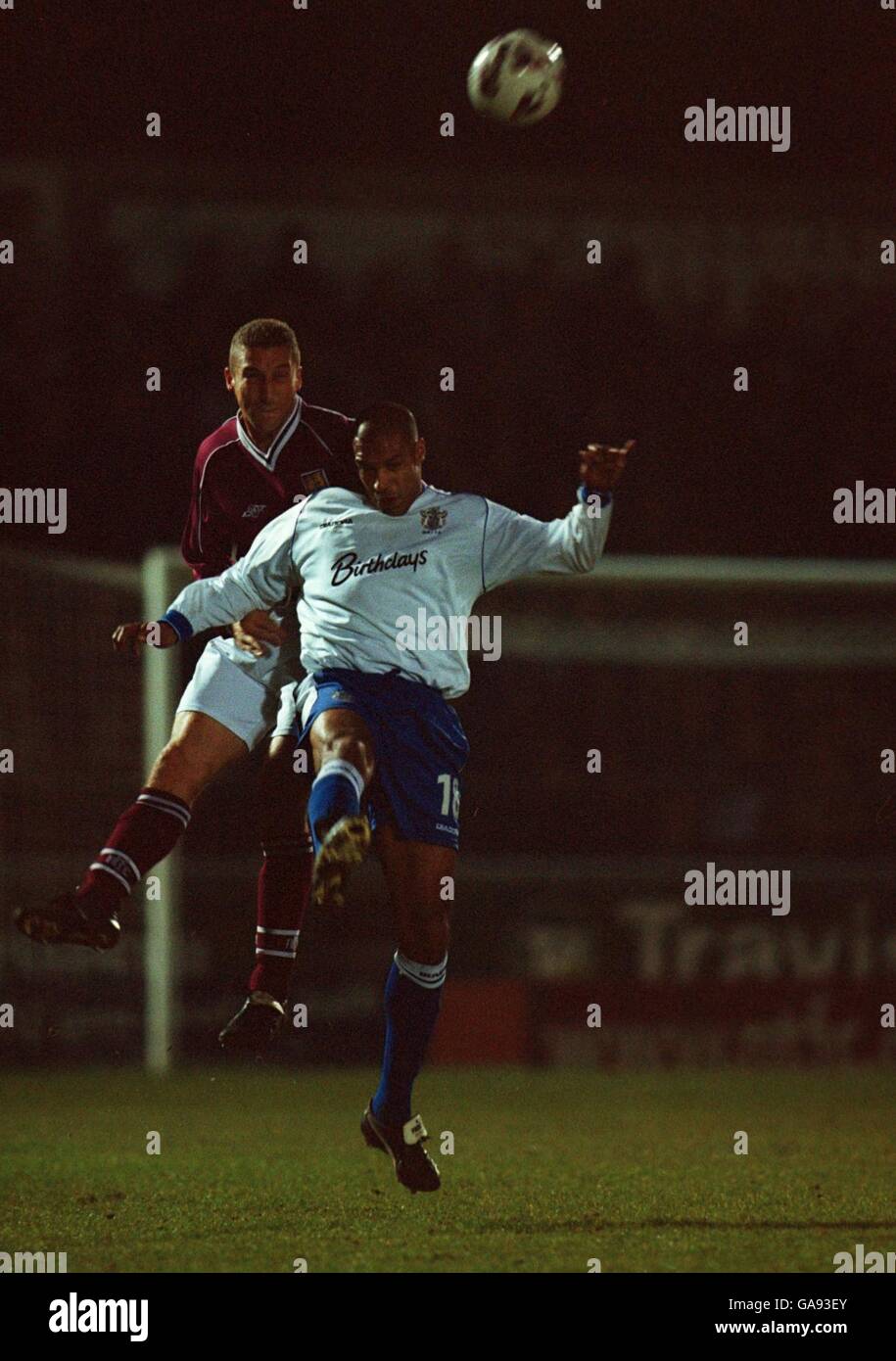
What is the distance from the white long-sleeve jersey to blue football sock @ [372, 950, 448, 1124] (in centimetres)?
97

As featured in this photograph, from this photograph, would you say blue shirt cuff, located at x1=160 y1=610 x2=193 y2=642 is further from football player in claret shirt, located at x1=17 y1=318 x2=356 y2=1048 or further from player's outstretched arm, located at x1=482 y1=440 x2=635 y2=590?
player's outstretched arm, located at x1=482 y1=440 x2=635 y2=590

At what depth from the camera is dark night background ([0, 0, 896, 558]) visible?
56.7 ft

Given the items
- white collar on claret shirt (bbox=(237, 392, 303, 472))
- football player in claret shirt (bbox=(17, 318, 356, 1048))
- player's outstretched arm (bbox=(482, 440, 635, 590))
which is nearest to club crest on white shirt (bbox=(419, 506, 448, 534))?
player's outstretched arm (bbox=(482, 440, 635, 590))

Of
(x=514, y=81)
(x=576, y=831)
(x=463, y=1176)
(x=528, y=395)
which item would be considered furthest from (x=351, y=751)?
(x=528, y=395)

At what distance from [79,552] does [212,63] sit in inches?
242

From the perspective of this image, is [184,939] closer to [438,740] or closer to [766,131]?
[438,740]

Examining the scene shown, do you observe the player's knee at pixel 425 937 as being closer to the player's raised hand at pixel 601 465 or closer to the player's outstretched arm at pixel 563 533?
the player's outstretched arm at pixel 563 533

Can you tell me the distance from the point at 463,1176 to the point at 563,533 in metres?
2.71

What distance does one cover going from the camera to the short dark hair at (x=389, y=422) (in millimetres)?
6992

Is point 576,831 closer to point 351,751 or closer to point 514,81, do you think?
point 514,81

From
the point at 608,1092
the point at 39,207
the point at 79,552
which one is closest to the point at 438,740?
the point at 608,1092

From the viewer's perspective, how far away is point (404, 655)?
7.09 meters

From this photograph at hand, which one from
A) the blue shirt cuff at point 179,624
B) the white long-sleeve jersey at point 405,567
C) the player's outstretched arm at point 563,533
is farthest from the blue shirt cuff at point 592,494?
the blue shirt cuff at point 179,624

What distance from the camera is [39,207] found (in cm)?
1969
